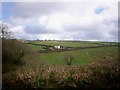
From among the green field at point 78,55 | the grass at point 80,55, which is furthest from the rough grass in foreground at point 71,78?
the grass at point 80,55

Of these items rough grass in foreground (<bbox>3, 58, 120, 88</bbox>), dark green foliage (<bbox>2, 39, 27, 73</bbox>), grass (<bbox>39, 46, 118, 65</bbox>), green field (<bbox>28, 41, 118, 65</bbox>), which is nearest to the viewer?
rough grass in foreground (<bbox>3, 58, 120, 88</bbox>)

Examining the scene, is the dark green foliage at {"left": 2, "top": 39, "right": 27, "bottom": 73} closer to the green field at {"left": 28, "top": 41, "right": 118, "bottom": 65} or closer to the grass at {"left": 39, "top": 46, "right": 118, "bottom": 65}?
the green field at {"left": 28, "top": 41, "right": 118, "bottom": 65}

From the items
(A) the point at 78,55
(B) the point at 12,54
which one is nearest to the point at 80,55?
(A) the point at 78,55

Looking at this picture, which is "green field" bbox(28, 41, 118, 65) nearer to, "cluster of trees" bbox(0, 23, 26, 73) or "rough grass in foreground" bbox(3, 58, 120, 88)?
"cluster of trees" bbox(0, 23, 26, 73)

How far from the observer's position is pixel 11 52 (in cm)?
2477

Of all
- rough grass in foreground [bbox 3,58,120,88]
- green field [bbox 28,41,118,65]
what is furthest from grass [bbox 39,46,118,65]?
rough grass in foreground [bbox 3,58,120,88]

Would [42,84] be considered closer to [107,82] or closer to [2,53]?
[107,82]

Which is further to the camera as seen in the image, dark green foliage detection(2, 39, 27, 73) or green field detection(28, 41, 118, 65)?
green field detection(28, 41, 118, 65)

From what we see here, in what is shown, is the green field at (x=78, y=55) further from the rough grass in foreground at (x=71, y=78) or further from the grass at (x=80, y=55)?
the rough grass in foreground at (x=71, y=78)

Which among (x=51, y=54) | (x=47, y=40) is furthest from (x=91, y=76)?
(x=47, y=40)

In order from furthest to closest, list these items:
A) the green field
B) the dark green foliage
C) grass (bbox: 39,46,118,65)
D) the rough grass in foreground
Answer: grass (bbox: 39,46,118,65)
the green field
the dark green foliage
the rough grass in foreground

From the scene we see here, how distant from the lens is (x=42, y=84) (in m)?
15.6

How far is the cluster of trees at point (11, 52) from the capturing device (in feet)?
77.8

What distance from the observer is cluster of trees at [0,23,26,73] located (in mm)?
23728
